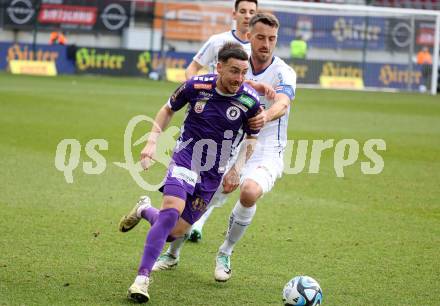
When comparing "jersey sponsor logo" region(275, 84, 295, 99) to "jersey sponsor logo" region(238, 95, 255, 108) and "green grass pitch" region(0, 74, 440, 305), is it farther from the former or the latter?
"green grass pitch" region(0, 74, 440, 305)

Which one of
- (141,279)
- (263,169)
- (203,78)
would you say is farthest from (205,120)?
(141,279)

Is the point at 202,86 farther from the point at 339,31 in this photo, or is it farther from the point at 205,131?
the point at 339,31

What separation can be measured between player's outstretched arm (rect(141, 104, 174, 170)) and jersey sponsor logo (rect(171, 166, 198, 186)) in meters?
0.22

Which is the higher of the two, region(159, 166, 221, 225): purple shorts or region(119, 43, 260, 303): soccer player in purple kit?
region(119, 43, 260, 303): soccer player in purple kit

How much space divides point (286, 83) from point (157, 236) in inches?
78.2

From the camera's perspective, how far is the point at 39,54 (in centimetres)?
3478

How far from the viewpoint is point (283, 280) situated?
22.8 feet

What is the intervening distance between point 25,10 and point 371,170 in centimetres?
2483

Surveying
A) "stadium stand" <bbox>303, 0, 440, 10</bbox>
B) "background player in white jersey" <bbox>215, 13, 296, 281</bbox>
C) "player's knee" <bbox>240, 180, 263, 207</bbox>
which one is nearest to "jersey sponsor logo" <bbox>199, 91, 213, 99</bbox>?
"background player in white jersey" <bbox>215, 13, 296, 281</bbox>

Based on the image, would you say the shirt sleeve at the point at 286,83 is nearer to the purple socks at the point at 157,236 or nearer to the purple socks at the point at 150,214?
the purple socks at the point at 150,214

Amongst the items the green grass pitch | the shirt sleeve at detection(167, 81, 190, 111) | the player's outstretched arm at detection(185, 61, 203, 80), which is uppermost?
the player's outstretched arm at detection(185, 61, 203, 80)

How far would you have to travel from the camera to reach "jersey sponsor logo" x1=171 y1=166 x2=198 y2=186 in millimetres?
6680

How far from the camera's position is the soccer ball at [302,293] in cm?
602

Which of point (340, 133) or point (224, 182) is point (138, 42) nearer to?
point (340, 133)
